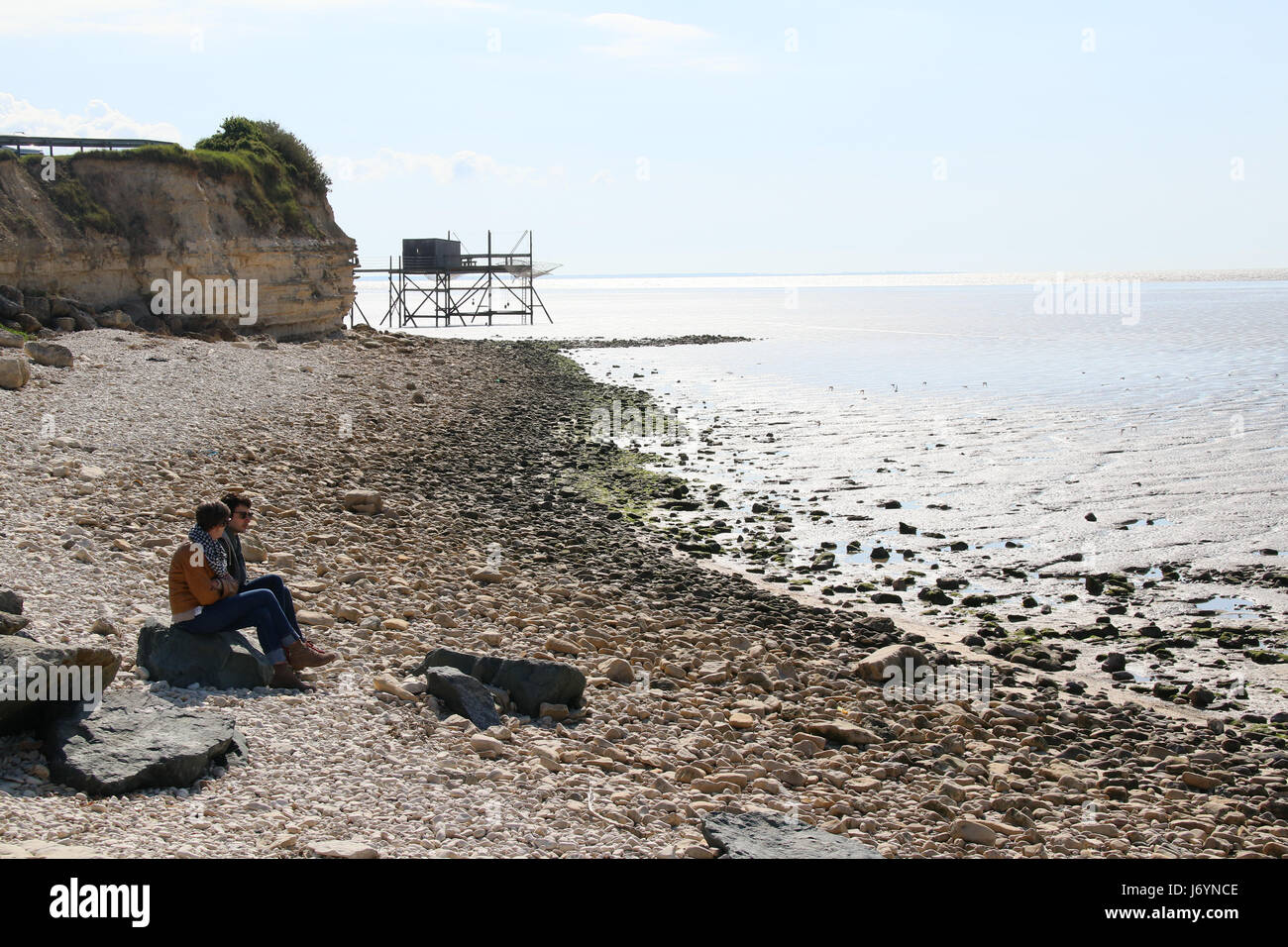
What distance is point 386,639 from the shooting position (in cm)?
1002

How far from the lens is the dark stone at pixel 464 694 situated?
8188 mm

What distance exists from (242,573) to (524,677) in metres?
2.53

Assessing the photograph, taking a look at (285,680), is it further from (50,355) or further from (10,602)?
(50,355)

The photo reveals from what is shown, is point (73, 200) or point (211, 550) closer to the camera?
A: point (211, 550)

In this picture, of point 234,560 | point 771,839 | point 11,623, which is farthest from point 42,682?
point 771,839

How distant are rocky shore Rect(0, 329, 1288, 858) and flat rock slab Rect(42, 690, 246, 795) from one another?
0.12 metres

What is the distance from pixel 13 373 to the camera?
18.8m

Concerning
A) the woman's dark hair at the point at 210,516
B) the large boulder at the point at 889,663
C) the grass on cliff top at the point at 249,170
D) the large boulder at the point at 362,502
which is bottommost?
the large boulder at the point at 889,663

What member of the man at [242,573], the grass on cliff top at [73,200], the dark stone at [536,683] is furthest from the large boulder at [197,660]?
the grass on cliff top at [73,200]

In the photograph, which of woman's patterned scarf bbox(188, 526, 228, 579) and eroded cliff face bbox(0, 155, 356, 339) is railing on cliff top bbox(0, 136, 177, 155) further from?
woman's patterned scarf bbox(188, 526, 228, 579)

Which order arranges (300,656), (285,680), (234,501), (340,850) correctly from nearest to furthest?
1. (340,850)
2. (285,680)
3. (300,656)
4. (234,501)

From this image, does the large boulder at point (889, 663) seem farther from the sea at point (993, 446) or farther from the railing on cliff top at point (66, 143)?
the railing on cliff top at point (66, 143)

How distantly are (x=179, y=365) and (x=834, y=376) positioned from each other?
1010 inches

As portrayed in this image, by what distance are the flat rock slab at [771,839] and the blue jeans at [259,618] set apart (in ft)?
12.2
